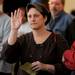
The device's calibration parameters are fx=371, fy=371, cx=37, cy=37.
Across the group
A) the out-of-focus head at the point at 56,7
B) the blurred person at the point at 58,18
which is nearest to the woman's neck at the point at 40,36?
the blurred person at the point at 58,18

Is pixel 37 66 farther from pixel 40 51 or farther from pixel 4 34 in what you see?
pixel 4 34

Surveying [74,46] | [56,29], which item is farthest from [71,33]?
[74,46]

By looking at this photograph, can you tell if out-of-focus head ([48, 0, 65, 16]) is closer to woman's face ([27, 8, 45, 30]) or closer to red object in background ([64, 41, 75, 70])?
woman's face ([27, 8, 45, 30])

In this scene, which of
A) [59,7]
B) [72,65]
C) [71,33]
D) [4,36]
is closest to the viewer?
[72,65]

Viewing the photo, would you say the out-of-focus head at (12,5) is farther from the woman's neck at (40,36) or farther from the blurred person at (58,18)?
the woman's neck at (40,36)

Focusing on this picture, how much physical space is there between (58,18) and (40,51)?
901 millimetres

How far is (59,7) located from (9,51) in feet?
3.39

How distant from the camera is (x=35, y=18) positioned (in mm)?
A: 2781

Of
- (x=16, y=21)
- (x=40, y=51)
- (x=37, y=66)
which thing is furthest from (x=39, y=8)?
(x=37, y=66)

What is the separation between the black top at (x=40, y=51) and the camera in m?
2.75

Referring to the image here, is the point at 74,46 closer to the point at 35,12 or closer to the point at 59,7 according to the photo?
the point at 35,12

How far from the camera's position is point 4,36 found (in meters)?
3.10

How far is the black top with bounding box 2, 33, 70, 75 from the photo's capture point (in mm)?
2752

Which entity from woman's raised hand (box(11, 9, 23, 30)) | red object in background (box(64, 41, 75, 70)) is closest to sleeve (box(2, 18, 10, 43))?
woman's raised hand (box(11, 9, 23, 30))
